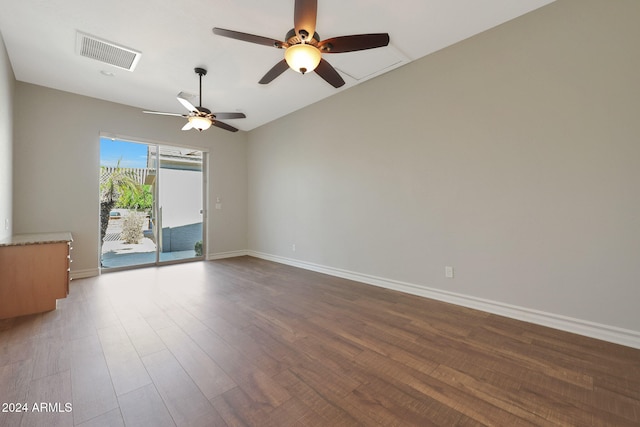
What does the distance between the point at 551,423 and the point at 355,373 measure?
1065 millimetres

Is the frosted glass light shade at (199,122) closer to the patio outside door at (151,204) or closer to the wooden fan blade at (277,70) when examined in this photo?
the wooden fan blade at (277,70)

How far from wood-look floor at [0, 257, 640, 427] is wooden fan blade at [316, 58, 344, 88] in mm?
2452

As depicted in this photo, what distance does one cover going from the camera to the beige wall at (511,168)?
2.20 m

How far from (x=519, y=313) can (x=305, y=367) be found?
2.27 meters

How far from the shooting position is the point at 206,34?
9.26 feet

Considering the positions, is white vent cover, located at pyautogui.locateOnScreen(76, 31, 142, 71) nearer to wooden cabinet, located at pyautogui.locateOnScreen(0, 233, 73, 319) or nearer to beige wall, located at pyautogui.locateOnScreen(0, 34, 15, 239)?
beige wall, located at pyautogui.locateOnScreen(0, 34, 15, 239)

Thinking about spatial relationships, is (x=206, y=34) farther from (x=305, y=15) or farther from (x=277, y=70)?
(x=305, y=15)

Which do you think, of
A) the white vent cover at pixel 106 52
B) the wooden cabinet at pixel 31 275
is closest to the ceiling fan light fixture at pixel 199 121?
the white vent cover at pixel 106 52

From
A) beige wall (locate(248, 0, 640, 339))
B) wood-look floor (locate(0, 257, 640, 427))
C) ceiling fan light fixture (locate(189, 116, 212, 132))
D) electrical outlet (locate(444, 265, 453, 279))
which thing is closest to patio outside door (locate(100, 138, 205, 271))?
wood-look floor (locate(0, 257, 640, 427))

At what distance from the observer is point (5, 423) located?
137 centimetres

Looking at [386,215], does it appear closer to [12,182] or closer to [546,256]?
[546,256]

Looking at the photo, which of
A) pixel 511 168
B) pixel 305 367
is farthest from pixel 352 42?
pixel 305 367

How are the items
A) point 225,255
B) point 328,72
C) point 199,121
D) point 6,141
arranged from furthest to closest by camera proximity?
point 225,255
point 199,121
point 6,141
point 328,72

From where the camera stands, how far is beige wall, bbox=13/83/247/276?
3.88m
